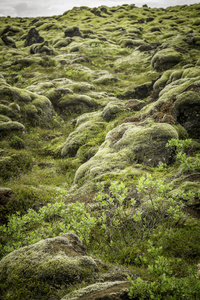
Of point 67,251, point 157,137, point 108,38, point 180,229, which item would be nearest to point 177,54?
point 157,137

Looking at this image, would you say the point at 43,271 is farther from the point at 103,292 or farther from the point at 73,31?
the point at 73,31

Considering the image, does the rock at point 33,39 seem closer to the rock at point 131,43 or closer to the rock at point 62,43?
the rock at point 62,43

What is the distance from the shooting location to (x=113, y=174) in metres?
10.6

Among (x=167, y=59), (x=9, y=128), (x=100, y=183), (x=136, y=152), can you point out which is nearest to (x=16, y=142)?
(x=9, y=128)

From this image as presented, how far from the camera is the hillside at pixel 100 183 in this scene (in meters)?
4.14

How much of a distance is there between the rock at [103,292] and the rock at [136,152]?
754cm

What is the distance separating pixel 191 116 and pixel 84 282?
1270 centimetres

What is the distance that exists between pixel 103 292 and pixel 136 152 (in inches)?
356

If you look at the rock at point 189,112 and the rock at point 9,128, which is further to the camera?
the rock at point 9,128

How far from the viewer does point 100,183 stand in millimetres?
8078

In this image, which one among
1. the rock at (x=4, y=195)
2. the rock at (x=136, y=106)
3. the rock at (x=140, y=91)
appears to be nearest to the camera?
the rock at (x=4, y=195)

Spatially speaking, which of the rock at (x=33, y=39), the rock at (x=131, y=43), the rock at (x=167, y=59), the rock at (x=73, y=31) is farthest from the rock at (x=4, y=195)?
→ the rock at (x=73, y=31)

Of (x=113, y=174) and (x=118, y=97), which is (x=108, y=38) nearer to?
(x=118, y=97)

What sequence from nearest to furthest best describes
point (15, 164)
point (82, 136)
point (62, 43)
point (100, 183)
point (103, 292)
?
point (103, 292) → point (100, 183) → point (15, 164) → point (82, 136) → point (62, 43)
